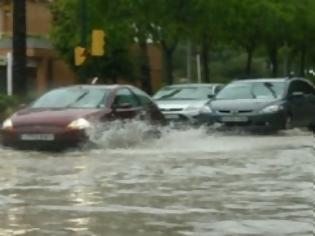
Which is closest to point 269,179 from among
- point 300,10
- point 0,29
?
point 300,10

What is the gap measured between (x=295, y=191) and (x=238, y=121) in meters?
12.8

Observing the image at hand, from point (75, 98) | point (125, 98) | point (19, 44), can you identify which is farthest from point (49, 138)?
point (19, 44)

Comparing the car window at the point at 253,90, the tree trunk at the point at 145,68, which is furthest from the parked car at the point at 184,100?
the tree trunk at the point at 145,68

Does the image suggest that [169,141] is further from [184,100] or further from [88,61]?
[88,61]

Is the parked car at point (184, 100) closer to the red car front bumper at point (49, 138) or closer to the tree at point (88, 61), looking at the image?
the tree at point (88, 61)

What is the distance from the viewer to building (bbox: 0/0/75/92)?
57.5 m

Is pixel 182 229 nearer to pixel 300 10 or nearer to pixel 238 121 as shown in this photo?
pixel 238 121

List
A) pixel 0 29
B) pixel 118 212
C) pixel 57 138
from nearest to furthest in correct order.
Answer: pixel 118 212, pixel 57 138, pixel 0 29

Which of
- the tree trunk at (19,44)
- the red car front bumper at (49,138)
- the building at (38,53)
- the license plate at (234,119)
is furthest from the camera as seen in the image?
the building at (38,53)

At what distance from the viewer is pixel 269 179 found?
621 inches

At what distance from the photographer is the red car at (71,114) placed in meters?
20.9

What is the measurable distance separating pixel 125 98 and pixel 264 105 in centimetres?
521

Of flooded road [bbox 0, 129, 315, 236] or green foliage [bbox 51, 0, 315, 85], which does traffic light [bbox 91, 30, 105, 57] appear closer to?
green foliage [bbox 51, 0, 315, 85]

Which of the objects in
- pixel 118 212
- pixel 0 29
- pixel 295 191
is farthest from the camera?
pixel 0 29
